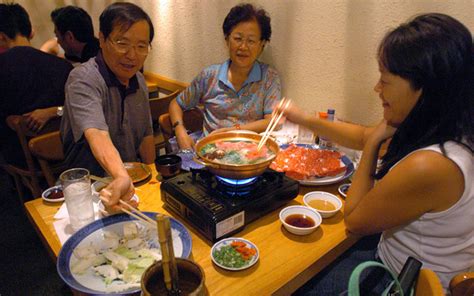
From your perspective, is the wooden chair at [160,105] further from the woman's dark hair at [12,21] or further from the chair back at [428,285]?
the chair back at [428,285]

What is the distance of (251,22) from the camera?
90.2 inches

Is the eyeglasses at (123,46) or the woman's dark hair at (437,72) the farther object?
the eyeglasses at (123,46)

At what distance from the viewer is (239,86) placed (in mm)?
2498

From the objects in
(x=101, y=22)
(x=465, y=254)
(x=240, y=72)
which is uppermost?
(x=101, y=22)

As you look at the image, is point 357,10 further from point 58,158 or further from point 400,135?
point 58,158

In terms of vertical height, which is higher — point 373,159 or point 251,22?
point 251,22

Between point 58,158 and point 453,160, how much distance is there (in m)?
1.96

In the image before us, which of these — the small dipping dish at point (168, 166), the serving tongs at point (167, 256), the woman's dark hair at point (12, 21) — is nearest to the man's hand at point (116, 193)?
the small dipping dish at point (168, 166)

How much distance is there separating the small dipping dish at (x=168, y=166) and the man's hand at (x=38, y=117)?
1356mm

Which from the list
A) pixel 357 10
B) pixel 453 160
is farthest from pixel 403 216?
pixel 357 10

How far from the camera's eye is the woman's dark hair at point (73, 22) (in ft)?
10.5

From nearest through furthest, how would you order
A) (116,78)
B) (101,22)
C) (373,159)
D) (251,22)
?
(373,159) < (101,22) < (116,78) < (251,22)

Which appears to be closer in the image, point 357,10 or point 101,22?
point 101,22

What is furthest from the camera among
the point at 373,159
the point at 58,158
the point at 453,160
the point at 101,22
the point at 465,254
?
the point at 58,158
